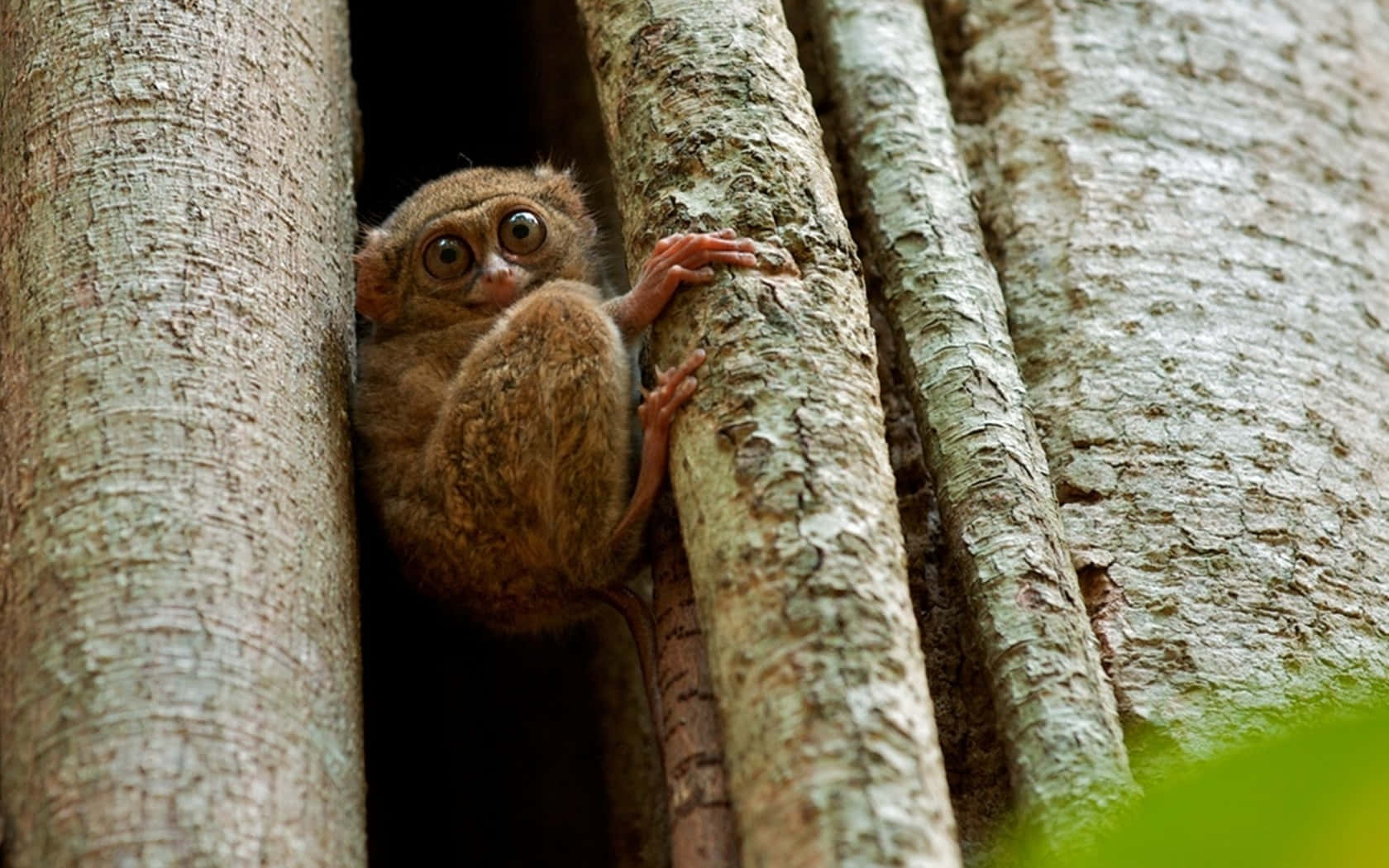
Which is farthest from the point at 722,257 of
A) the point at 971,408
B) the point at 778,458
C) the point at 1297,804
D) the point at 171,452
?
the point at 1297,804

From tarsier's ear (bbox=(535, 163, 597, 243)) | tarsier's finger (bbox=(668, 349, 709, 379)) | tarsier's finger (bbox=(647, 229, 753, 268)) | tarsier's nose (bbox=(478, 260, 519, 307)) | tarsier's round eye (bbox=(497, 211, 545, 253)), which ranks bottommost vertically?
tarsier's finger (bbox=(668, 349, 709, 379))

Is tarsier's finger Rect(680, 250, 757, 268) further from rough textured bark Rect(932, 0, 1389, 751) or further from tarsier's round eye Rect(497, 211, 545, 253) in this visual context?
tarsier's round eye Rect(497, 211, 545, 253)

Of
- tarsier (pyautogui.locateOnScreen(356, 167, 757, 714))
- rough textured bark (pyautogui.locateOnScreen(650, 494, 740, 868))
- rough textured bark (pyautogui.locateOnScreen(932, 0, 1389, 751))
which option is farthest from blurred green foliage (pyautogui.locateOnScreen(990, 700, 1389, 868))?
rough textured bark (pyautogui.locateOnScreen(932, 0, 1389, 751))

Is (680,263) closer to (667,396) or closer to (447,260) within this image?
(667,396)

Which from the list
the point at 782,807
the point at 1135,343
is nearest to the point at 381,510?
the point at 782,807

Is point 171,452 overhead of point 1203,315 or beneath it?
beneath

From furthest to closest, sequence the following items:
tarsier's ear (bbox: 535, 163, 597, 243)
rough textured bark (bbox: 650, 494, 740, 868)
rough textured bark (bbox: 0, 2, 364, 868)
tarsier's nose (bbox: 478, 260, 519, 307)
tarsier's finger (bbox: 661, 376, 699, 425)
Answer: tarsier's ear (bbox: 535, 163, 597, 243) → tarsier's nose (bbox: 478, 260, 519, 307) → tarsier's finger (bbox: 661, 376, 699, 425) → rough textured bark (bbox: 650, 494, 740, 868) → rough textured bark (bbox: 0, 2, 364, 868)

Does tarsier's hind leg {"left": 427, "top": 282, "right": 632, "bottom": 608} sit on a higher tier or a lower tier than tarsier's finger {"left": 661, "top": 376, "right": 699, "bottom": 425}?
higher
